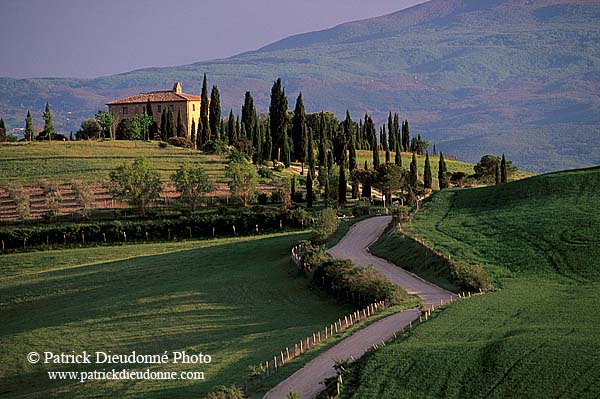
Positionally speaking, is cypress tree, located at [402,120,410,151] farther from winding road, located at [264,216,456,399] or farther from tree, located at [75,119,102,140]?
winding road, located at [264,216,456,399]

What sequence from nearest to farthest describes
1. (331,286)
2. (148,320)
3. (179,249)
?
(148,320) → (331,286) → (179,249)

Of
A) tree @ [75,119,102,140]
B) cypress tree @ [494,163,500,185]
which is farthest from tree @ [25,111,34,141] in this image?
cypress tree @ [494,163,500,185]

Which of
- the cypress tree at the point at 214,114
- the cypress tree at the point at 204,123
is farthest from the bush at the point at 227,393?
the cypress tree at the point at 214,114

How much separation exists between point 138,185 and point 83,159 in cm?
2227

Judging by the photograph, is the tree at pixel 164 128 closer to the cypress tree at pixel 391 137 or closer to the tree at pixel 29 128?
the tree at pixel 29 128

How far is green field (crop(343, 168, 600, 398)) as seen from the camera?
2700 cm

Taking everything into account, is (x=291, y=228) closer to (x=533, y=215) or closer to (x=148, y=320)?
(x=533, y=215)

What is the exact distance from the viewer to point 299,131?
352 ft

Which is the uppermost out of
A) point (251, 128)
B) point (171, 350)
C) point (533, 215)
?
point (251, 128)

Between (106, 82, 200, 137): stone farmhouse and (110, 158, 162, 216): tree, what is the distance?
4587 cm

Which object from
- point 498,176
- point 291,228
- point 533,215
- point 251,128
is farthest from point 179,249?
point 251,128

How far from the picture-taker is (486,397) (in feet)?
85.1

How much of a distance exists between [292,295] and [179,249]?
22.0 m

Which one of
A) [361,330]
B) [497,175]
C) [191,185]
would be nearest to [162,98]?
[191,185]
